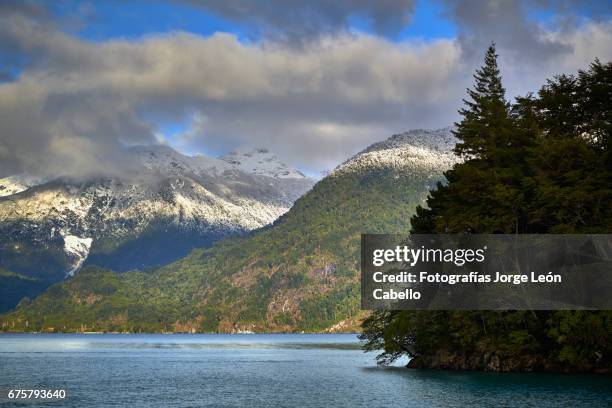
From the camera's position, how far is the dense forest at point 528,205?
99.6m

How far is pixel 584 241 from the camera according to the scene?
3868 inches

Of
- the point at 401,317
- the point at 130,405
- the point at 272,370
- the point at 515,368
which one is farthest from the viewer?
the point at 272,370

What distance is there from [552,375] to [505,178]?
27.6 m

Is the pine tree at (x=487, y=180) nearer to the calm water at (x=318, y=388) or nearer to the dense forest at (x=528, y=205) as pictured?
the dense forest at (x=528, y=205)

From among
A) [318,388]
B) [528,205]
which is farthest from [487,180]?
[318,388]

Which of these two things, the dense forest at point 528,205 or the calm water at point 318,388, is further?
the dense forest at point 528,205

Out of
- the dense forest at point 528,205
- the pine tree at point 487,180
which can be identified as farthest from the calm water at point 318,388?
the pine tree at point 487,180

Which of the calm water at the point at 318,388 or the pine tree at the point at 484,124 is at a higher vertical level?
the pine tree at the point at 484,124

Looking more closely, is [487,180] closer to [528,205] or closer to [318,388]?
[528,205]

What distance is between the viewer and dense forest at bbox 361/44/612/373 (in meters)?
99.6

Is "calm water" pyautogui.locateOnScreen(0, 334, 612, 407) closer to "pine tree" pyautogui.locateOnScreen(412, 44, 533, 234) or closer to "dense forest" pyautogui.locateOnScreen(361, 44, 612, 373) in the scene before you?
"dense forest" pyautogui.locateOnScreen(361, 44, 612, 373)

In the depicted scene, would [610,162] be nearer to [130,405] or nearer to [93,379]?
[130,405]

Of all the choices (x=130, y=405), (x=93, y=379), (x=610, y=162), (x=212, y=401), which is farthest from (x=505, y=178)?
(x=93, y=379)

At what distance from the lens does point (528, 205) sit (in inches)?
4198
